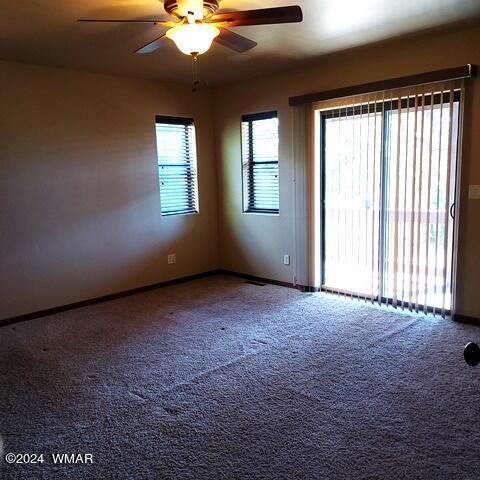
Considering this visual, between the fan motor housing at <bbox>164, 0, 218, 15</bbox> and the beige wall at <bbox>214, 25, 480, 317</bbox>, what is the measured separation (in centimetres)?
193

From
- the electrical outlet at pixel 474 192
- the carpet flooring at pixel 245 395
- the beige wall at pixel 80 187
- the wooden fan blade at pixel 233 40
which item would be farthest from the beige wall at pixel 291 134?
the wooden fan blade at pixel 233 40

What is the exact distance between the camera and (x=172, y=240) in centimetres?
537

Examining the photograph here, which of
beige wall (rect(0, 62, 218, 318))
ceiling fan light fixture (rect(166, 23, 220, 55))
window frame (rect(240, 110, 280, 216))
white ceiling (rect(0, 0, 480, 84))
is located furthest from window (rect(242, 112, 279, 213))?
ceiling fan light fixture (rect(166, 23, 220, 55))

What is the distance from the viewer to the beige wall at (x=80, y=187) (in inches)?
159

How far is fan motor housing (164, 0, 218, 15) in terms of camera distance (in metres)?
2.61

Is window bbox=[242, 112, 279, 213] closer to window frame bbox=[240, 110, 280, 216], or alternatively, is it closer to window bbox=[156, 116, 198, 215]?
window frame bbox=[240, 110, 280, 216]

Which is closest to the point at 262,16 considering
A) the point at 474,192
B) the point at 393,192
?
the point at 393,192

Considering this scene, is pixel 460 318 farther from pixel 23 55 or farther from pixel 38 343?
pixel 23 55

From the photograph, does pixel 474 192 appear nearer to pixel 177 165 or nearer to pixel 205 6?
pixel 205 6

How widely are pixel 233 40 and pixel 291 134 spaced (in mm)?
2058

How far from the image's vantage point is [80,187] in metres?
4.47

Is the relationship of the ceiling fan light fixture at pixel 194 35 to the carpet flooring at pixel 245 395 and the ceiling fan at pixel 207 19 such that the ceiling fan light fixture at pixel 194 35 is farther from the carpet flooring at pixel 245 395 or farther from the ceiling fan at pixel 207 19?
the carpet flooring at pixel 245 395

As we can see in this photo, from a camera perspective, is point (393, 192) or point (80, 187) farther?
point (80, 187)

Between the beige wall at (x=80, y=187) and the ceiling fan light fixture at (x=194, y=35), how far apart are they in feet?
Answer: 7.02
